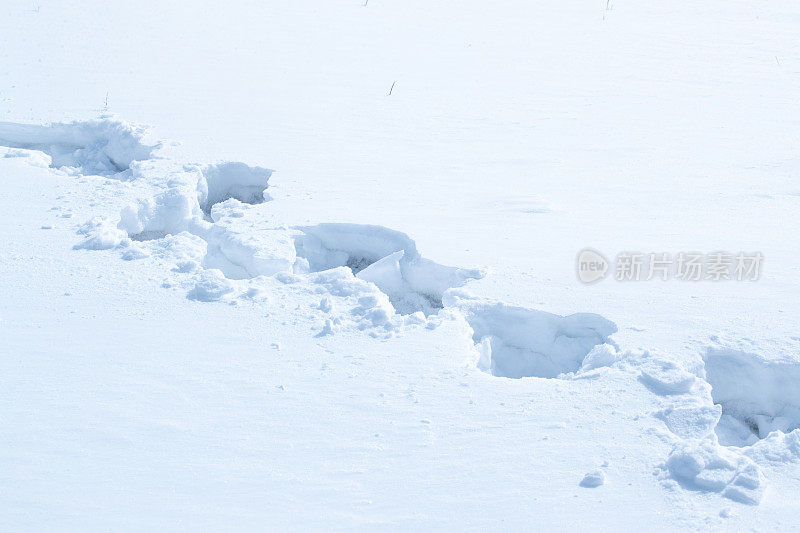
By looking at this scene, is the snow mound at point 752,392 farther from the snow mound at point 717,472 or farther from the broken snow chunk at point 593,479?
the broken snow chunk at point 593,479

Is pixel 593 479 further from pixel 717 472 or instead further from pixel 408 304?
pixel 408 304

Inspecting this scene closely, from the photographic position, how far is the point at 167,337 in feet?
8.70

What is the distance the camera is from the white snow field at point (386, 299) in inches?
79.1

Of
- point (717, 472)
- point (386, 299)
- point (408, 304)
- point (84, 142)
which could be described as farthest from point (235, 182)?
point (717, 472)

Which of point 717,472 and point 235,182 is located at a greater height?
point 235,182

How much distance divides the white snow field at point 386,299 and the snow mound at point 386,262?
11 millimetres

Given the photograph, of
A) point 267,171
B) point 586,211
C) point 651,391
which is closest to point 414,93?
point 267,171

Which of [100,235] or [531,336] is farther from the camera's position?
[100,235]

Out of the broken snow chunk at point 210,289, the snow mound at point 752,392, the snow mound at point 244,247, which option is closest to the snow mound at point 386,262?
the snow mound at point 244,247

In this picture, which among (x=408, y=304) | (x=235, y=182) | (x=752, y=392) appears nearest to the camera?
(x=752, y=392)

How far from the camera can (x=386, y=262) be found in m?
3.23

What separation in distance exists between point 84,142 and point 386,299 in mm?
2826

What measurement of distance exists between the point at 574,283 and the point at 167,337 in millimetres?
1699

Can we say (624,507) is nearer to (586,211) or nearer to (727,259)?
(727,259)
